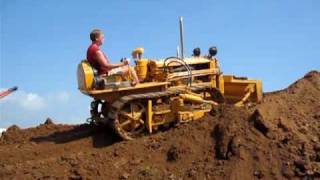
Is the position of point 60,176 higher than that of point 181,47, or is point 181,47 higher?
point 181,47

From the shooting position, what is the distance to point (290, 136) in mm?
11836

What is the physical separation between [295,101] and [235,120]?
3743 millimetres

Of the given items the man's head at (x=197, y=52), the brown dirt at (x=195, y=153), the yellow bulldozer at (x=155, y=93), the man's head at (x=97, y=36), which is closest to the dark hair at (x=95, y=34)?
the man's head at (x=97, y=36)

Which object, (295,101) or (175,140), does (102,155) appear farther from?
(295,101)

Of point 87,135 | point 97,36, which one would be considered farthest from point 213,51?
point 87,135

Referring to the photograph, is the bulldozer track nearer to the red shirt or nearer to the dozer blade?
the red shirt

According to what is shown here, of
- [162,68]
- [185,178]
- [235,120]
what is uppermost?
[162,68]

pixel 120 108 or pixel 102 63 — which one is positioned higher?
pixel 102 63

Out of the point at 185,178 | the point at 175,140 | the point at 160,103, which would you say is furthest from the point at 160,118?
Result: the point at 185,178

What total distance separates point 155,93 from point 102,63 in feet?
4.46

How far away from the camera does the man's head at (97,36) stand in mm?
13117

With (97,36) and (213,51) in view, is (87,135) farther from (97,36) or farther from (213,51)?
(213,51)

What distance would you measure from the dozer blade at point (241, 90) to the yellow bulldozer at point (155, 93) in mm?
402

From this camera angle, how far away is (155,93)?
13.1 metres
